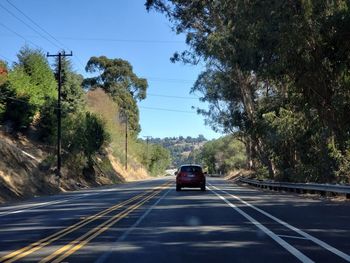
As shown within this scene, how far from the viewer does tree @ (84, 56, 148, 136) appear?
317ft

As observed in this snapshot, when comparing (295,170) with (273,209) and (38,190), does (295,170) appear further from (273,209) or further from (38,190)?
(273,209)

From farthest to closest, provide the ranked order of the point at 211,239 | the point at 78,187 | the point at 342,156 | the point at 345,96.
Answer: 1. the point at 78,187
2. the point at 342,156
3. the point at 345,96
4. the point at 211,239

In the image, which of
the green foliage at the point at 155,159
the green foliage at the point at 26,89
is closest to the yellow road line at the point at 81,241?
the green foliage at the point at 26,89

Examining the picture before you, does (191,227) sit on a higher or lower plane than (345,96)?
lower

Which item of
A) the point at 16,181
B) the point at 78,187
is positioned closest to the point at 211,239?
the point at 16,181

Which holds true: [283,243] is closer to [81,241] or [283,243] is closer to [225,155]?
[81,241]

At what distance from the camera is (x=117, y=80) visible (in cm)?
9881

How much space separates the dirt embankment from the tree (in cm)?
3569

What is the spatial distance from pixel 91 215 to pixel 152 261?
9031mm

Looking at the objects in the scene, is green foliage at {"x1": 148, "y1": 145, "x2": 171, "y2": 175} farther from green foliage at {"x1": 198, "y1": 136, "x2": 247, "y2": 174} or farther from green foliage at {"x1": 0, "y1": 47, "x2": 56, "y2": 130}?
green foliage at {"x1": 0, "y1": 47, "x2": 56, "y2": 130}

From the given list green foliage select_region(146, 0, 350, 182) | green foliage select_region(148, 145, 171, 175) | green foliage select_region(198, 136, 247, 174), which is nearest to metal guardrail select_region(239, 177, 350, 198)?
green foliage select_region(146, 0, 350, 182)

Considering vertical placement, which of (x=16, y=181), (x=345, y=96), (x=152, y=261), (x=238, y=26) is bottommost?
(x=152, y=261)

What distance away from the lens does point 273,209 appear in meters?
20.3

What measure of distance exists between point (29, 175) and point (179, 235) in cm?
2887
